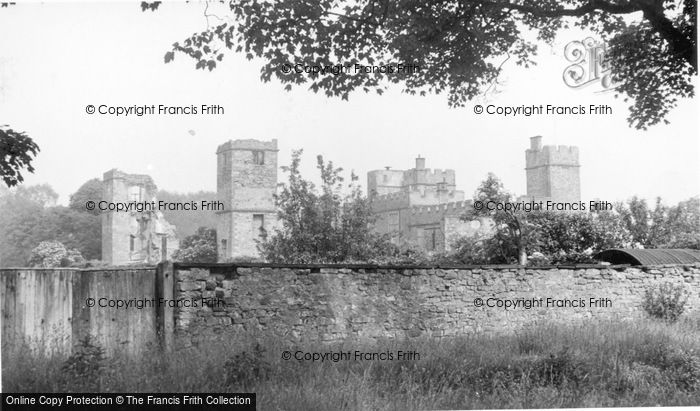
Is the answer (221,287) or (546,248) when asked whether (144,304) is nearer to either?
(221,287)

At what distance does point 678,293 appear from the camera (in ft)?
32.0

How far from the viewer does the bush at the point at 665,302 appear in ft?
32.0

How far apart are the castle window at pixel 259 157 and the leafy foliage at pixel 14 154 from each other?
2.50m

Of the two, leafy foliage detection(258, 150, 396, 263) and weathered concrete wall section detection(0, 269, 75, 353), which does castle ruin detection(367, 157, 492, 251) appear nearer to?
leafy foliage detection(258, 150, 396, 263)

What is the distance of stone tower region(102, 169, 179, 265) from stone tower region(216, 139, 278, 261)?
694 mm

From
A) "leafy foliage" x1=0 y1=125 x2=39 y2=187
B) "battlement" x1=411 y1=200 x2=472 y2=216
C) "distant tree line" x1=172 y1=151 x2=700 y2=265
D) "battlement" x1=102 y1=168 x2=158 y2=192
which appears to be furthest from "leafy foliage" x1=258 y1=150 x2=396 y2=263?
"leafy foliage" x1=0 y1=125 x2=39 y2=187

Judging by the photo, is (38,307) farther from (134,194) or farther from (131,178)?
(131,178)

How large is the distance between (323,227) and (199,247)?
69.2 inches

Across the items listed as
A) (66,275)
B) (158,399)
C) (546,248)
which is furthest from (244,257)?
(546,248)

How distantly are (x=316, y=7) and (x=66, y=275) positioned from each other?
12.6ft

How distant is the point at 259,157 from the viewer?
9203 mm

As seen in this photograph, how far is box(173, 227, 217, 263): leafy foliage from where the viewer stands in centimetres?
878

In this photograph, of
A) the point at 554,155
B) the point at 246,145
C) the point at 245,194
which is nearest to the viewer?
the point at 246,145

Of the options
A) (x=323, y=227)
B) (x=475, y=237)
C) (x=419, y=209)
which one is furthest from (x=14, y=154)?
(x=475, y=237)
